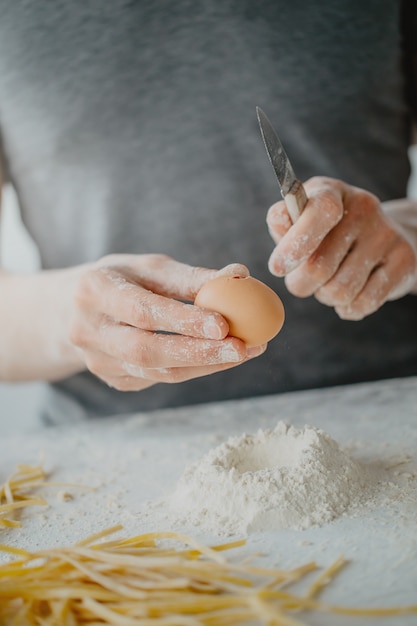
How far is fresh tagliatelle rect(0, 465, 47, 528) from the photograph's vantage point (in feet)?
4.06

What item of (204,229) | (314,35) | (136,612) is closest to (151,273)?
(204,229)

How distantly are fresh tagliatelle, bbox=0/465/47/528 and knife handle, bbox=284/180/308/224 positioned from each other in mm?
706

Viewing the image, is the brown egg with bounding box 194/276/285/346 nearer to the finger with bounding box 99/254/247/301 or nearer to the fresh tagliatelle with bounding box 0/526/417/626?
the finger with bounding box 99/254/247/301

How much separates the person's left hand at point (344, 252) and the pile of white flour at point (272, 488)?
30 centimetres

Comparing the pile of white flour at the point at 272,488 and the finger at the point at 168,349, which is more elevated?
the finger at the point at 168,349

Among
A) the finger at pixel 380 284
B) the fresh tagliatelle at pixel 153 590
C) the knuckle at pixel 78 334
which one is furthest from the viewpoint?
the finger at pixel 380 284

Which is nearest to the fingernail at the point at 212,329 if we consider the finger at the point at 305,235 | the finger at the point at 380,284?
the finger at the point at 305,235

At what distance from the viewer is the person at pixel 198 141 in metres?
1.73

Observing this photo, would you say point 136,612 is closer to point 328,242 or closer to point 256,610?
point 256,610

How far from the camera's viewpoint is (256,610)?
2.68 ft

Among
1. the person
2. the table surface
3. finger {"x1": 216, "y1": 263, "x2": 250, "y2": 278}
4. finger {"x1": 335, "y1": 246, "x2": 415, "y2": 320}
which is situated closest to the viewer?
the table surface

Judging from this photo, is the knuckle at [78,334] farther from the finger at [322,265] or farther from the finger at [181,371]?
the finger at [322,265]

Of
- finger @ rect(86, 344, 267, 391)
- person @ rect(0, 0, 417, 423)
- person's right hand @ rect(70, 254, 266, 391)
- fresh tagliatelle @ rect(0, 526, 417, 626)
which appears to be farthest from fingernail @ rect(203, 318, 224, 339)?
person @ rect(0, 0, 417, 423)

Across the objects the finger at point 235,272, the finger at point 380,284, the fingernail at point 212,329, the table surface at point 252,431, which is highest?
the finger at point 235,272
